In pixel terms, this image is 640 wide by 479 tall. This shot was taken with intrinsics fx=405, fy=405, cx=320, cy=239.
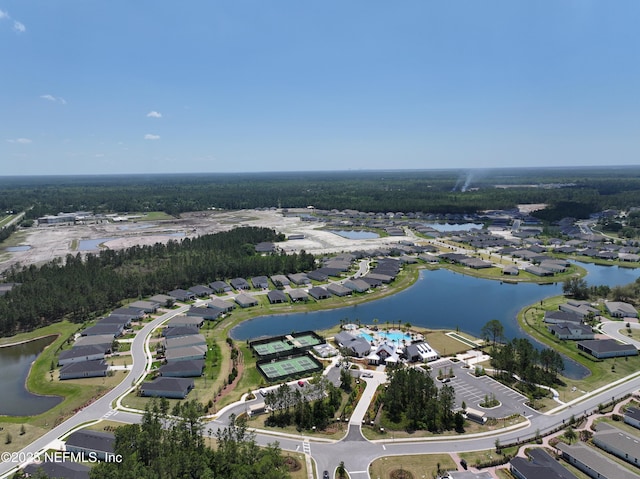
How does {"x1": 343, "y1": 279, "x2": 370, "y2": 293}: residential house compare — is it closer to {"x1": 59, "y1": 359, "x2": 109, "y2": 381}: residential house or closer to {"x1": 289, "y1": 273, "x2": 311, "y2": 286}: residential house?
{"x1": 289, "y1": 273, "x2": 311, "y2": 286}: residential house

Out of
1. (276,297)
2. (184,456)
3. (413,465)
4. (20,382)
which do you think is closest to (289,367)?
(413,465)

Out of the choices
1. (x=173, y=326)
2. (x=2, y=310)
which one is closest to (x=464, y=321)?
(x=173, y=326)

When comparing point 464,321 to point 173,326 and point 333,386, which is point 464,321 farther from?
point 173,326

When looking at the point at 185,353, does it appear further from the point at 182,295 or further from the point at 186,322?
the point at 182,295

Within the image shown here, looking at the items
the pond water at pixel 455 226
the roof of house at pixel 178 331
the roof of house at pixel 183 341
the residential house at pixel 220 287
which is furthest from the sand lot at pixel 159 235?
the roof of house at pixel 183 341

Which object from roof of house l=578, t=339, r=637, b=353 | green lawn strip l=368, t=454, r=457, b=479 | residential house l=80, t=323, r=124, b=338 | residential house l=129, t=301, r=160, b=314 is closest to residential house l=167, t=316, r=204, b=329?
residential house l=129, t=301, r=160, b=314
